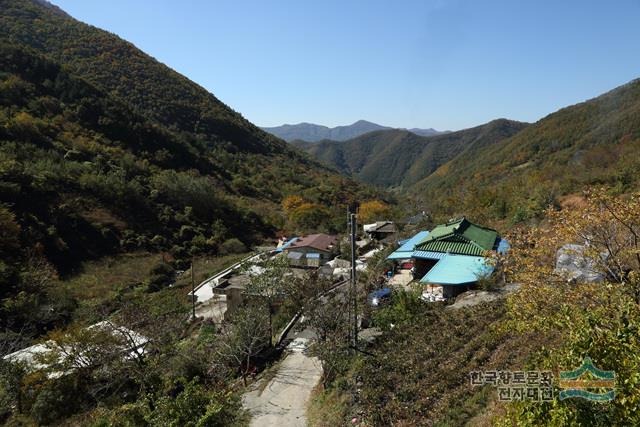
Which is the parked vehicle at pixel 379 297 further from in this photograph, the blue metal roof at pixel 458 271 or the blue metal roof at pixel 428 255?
the blue metal roof at pixel 428 255

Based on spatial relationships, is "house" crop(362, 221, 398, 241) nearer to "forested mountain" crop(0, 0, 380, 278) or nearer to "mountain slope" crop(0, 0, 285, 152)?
"forested mountain" crop(0, 0, 380, 278)

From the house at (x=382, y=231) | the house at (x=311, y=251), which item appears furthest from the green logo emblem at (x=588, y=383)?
the house at (x=382, y=231)

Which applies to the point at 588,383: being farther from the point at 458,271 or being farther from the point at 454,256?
the point at 454,256

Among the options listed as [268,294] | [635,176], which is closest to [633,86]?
[635,176]

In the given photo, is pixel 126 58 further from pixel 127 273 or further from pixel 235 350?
pixel 235 350

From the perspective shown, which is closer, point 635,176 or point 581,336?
point 581,336

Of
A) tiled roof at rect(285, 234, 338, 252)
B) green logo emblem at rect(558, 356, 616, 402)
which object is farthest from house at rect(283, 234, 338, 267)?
green logo emblem at rect(558, 356, 616, 402)
